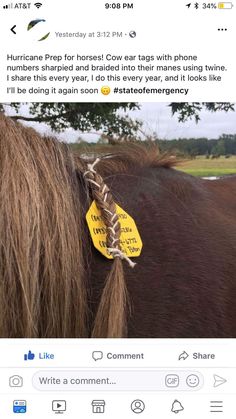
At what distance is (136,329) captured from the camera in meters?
0.87

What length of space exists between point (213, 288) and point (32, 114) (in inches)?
37.8

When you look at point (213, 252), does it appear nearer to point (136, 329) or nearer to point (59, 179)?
point (136, 329)

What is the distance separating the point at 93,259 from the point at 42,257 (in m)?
0.11
